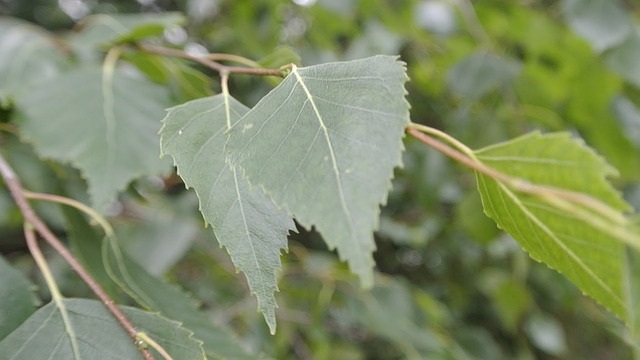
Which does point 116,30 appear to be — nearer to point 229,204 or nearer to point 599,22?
point 229,204

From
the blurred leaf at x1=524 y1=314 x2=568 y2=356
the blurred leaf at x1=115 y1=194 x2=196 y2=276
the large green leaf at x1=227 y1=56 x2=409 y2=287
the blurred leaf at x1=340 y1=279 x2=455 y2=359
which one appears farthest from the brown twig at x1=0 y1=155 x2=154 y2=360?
the blurred leaf at x1=524 y1=314 x2=568 y2=356

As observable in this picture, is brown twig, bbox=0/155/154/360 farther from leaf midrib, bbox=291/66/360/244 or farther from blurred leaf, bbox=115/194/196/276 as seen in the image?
blurred leaf, bbox=115/194/196/276

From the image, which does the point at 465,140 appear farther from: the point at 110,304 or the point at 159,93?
the point at 110,304

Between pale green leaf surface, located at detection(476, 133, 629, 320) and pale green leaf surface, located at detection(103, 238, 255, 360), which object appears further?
pale green leaf surface, located at detection(103, 238, 255, 360)

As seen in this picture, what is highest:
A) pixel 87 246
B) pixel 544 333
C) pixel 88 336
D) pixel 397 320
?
pixel 544 333

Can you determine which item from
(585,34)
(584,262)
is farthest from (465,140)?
(584,262)

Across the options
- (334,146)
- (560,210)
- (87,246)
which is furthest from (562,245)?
(87,246)
